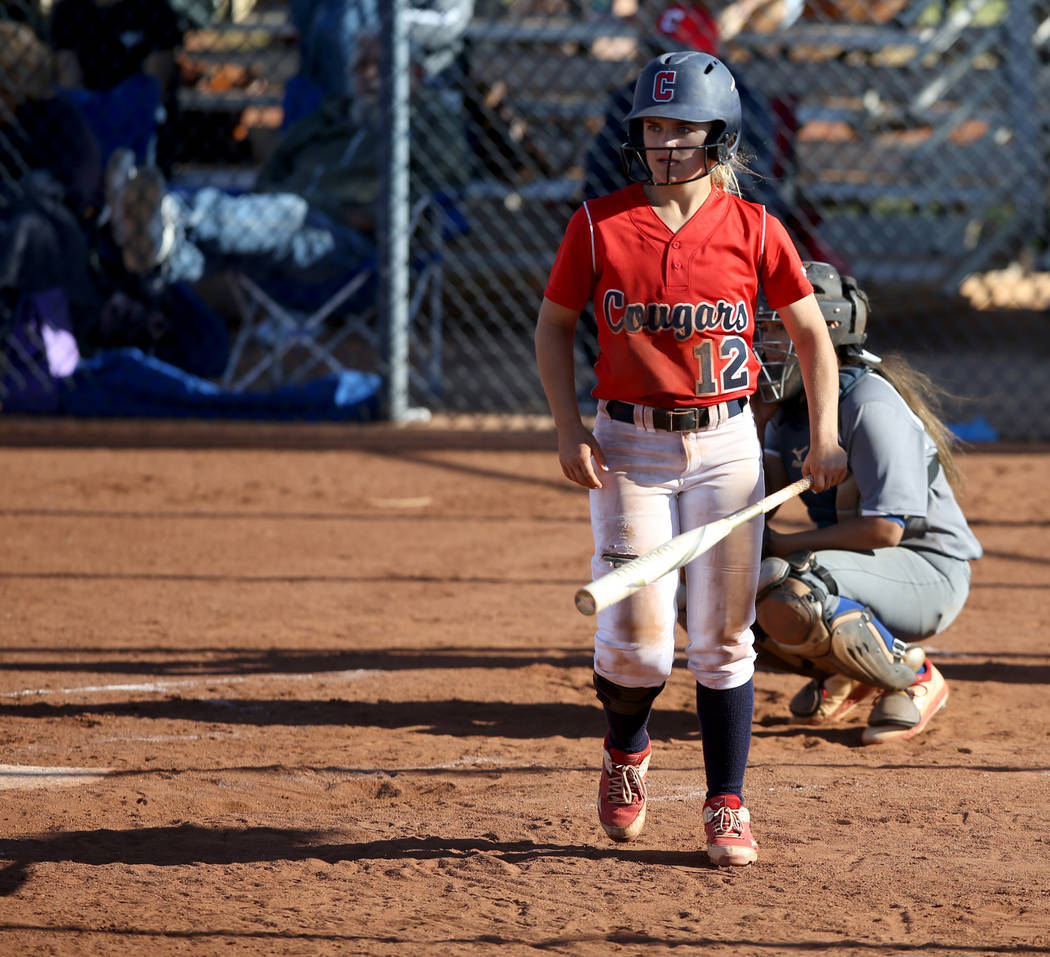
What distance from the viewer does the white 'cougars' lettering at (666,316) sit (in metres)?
2.79

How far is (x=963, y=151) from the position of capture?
41.9 feet

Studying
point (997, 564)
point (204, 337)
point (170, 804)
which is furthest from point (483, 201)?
point (170, 804)

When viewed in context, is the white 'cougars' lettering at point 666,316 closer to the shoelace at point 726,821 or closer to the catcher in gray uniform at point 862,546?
the catcher in gray uniform at point 862,546

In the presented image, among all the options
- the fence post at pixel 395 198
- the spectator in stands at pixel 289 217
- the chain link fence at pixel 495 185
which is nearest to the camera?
the fence post at pixel 395 198

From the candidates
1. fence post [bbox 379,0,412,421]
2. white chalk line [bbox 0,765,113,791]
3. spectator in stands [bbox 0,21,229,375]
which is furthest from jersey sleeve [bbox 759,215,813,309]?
spectator in stands [bbox 0,21,229,375]

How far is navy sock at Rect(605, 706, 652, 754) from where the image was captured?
294cm

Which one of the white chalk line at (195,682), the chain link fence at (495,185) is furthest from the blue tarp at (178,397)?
the white chalk line at (195,682)

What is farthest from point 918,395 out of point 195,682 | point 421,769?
point 195,682

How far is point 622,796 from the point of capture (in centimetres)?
290

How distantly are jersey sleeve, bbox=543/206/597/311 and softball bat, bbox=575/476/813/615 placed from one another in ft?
1.70

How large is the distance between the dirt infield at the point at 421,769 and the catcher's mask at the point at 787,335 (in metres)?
0.91

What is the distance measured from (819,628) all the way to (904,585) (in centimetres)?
39

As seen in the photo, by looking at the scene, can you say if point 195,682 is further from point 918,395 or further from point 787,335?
point 918,395

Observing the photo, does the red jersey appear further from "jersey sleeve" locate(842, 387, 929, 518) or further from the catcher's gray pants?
the catcher's gray pants
